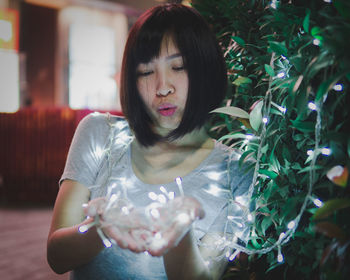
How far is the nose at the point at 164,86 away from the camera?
1050mm

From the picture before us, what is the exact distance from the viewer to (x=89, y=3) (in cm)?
730

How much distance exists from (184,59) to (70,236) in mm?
601

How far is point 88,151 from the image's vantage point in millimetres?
1137

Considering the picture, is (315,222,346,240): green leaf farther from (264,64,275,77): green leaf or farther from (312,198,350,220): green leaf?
(264,64,275,77): green leaf

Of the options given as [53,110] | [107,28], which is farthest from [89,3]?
[53,110]

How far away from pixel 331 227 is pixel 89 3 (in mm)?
7593

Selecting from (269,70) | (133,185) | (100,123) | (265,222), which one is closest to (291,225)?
(265,222)

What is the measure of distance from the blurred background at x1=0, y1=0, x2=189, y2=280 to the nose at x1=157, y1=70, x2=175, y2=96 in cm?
280

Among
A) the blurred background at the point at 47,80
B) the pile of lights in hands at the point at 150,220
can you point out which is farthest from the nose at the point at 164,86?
the blurred background at the point at 47,80

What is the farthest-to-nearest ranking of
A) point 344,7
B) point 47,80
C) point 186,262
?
point 47,80, point 186,262, point 344,7

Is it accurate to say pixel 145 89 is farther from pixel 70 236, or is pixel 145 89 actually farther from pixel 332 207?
pixel 332 207

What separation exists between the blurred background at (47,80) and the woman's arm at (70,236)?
260 cm

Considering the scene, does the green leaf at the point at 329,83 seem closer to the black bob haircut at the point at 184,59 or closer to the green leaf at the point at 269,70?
the green leaf at the point at 269,70

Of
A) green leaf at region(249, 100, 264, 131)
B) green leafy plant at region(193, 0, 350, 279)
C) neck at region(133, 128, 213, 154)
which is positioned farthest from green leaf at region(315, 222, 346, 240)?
neck at region(133, 128, 213, 154)
